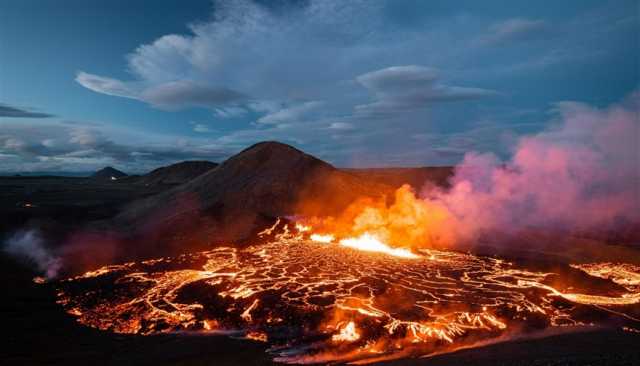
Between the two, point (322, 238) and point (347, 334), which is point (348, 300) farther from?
point (322, 238)

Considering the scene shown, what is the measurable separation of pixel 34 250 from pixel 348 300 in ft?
87.5

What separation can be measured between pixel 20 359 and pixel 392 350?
13.8 meters

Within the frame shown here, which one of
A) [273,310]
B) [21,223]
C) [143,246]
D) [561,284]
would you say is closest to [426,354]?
[273,310]

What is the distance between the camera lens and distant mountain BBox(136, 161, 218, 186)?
135 m

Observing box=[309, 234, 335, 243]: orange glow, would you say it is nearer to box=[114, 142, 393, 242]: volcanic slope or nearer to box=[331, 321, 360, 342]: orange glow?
box=[114, 142, 393, 242]: volcanic slope

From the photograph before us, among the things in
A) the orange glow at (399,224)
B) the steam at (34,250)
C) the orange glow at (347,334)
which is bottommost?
the orange glow at (347,334)

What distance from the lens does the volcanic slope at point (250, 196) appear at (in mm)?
40250

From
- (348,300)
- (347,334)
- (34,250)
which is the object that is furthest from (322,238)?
(34,250)

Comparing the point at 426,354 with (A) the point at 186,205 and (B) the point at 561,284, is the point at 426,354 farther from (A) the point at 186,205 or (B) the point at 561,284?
(A) the point at 186,205

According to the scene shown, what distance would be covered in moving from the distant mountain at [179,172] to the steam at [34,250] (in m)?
100

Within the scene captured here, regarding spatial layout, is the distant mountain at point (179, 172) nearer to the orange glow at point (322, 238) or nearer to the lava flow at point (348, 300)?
the orange glow at point (322, 238)

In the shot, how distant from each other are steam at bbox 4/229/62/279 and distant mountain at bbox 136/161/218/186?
100085 mm

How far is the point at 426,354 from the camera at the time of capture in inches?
567

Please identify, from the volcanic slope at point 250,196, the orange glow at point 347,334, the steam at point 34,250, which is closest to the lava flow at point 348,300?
the orange glow at point 347,334
